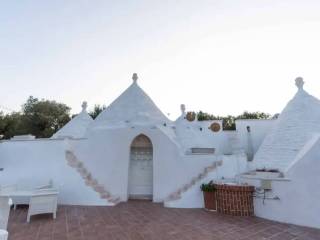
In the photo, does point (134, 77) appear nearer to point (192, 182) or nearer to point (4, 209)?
point (192, 182)

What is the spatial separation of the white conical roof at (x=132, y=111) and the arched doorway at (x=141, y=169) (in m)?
1.05

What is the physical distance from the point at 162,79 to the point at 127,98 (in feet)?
7.05

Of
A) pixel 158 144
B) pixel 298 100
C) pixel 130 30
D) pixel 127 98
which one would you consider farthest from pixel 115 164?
pixel 298 100

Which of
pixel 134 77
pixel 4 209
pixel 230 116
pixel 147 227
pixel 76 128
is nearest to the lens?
pixel 4 209

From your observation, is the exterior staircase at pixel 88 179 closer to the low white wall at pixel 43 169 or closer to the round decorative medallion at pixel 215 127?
the low white wall at pixel 43 169

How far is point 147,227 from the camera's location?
518cm

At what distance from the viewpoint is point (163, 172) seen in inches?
342

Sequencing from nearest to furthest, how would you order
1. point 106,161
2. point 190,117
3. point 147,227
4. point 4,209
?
1. point 4,209
2. point 147,227
3. point 106,161
4. point 190,117

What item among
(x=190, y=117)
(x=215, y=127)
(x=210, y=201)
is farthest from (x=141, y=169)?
(x=215, y=127)

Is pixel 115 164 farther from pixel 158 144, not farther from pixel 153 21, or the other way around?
pixel 153 21

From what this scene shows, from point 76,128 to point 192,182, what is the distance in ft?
27.0

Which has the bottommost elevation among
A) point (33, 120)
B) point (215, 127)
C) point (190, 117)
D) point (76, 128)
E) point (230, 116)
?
point (76, 128)

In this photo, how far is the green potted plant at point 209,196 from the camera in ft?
22.9

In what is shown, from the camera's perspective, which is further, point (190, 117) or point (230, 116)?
point (230, 116)
